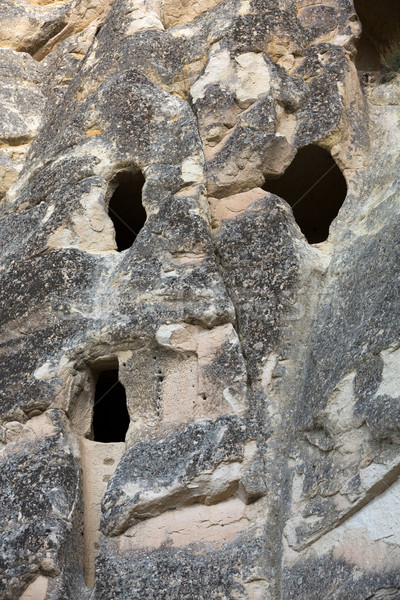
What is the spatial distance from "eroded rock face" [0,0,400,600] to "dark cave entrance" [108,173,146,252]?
0.09 m

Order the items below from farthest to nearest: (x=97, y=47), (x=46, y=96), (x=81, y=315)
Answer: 1. (x=46, y=96)
2. (x=97, y=47)
3. (x=81, y=315)

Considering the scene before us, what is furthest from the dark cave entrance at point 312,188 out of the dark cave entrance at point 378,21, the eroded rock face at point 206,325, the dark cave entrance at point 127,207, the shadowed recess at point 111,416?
the shadowed recess at point 111,416

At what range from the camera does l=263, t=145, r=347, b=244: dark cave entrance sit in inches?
309

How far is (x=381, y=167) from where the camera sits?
23.8 ft

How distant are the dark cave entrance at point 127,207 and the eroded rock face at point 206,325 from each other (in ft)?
0.29

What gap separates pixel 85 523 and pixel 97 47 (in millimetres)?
4025

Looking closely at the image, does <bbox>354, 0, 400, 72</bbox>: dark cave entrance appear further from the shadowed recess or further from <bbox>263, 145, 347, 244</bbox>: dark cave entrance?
the shadowed recess

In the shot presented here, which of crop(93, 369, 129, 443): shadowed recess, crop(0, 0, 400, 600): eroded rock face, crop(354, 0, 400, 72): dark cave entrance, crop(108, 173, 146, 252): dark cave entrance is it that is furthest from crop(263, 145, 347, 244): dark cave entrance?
crop(93, 369, 129, 443): shadowed recess

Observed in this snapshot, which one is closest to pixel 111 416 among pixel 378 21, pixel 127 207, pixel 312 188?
pixel 127 207

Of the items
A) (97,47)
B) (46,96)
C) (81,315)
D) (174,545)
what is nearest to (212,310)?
(81,315)

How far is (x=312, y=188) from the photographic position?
8.23 meters

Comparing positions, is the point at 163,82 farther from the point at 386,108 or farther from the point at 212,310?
the point at 212,310

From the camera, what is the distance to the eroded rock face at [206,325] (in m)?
5.72

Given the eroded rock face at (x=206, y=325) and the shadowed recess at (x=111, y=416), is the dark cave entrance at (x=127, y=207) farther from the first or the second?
the shadowed recess at (x=111, y=416)
